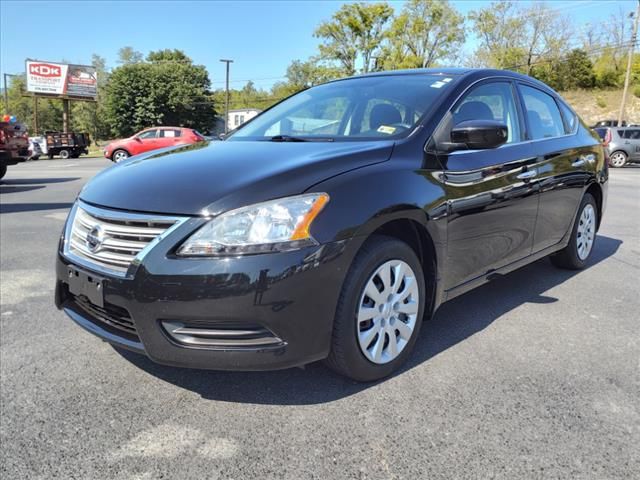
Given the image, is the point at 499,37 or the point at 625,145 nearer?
the point at 625,145

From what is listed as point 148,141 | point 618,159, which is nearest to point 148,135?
point 148,141

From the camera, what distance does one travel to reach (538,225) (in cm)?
373

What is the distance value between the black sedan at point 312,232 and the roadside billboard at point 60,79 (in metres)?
47.0

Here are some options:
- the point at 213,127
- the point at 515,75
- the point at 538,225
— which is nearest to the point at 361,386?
the point at 538,225

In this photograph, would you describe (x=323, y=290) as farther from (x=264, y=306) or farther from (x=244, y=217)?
(x=244, y=217)

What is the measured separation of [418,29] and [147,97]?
2924 cm

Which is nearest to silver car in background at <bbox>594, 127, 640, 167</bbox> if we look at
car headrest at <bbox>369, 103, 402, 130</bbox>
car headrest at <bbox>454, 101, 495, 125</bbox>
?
car headrest at <bbox>454, 101, 495, 125</bbox>

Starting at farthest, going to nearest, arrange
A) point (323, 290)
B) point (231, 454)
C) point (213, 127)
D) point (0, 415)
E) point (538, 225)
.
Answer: point (213, 127), point (538, 225), point (0, 415), point (323, 290), point (231, 454)

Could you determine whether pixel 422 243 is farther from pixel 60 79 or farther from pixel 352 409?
pixel 60 79

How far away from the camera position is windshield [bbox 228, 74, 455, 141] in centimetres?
303

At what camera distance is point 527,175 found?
3486 mm

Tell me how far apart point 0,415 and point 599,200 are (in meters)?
4.92

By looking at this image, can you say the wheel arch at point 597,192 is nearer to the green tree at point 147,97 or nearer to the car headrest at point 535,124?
the car headrest at point 535,124

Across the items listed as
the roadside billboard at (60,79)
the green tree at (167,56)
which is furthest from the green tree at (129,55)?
the roadside billboard at (60,79)
